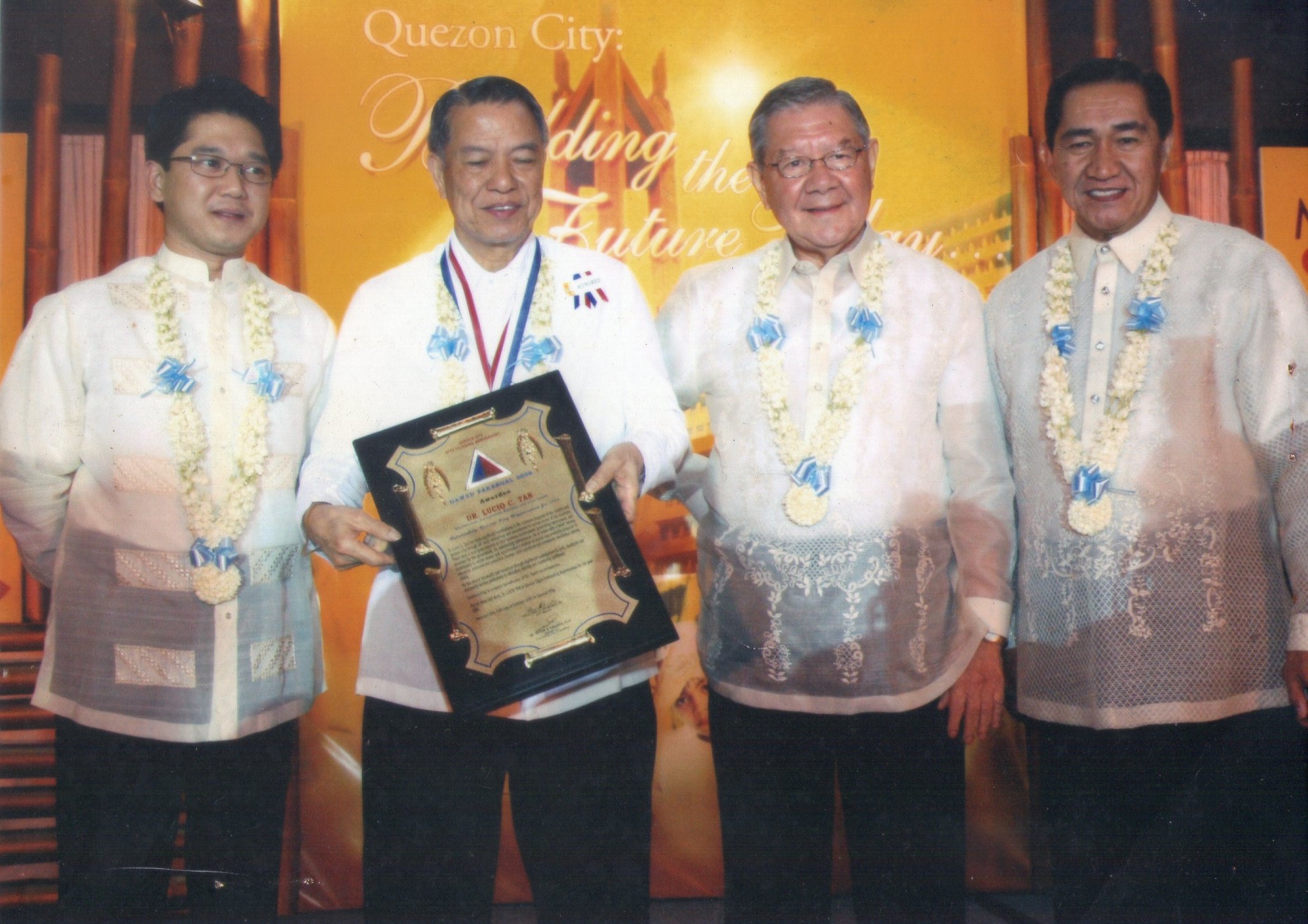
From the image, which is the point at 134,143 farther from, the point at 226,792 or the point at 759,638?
the point at 759,638

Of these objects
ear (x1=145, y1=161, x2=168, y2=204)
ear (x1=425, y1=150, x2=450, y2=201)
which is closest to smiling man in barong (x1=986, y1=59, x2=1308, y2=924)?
ear (x1=425, y1=150, x2=450, y2=201)

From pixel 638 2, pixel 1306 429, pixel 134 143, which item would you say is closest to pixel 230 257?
pixel 134 143

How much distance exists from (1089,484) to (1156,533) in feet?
0.58

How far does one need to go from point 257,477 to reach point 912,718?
5.11 feet

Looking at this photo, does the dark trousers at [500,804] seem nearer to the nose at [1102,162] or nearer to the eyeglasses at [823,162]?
the eyeglasses at [823,162]

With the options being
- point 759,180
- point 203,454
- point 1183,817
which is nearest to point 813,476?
point 759,180

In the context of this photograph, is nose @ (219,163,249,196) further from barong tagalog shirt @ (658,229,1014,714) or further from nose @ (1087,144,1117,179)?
nose @ (1087,144,1117,179)

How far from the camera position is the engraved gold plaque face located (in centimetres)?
188

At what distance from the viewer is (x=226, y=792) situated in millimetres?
2176

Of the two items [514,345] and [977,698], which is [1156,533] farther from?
[514,345]

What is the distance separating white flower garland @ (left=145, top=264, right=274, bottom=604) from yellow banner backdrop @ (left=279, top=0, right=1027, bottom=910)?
72 centimetres

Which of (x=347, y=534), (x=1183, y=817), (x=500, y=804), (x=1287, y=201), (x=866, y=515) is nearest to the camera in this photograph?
(x=347, y=534)

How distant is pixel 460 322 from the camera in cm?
211

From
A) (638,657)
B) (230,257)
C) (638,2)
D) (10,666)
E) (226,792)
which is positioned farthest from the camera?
(638,2)
